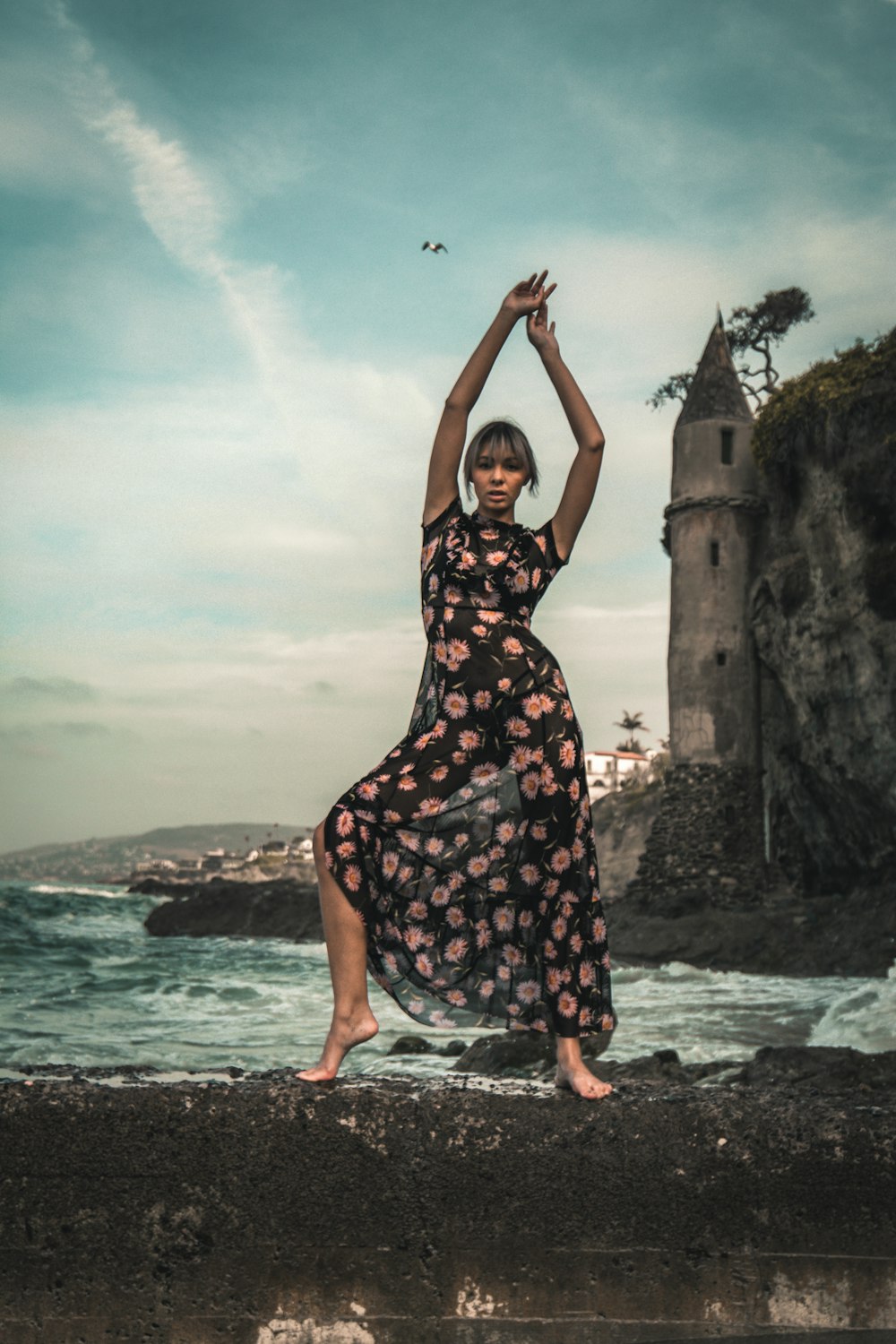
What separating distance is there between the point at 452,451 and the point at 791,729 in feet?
83.8

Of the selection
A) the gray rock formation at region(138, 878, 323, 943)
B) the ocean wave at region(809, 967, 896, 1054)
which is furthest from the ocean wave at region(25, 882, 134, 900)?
the ocean wave at region(809, 967, 896, 1054)

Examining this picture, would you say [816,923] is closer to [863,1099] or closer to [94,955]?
[94,955]

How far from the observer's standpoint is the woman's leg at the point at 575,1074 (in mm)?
3018

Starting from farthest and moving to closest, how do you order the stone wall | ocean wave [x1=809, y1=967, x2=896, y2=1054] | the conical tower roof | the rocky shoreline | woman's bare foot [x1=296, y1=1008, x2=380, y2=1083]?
the conical tower roof
the stone wall
the rocky shoreline
ocean wave [x1=809, y1=967, x2=896, y2=1054]
woman's bare foot [x1=296, y1=1008, x2=380, y2=1083]

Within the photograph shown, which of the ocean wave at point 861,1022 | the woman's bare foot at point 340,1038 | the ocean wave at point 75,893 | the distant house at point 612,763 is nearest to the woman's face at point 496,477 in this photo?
the woman's bare foot at point 340,1038

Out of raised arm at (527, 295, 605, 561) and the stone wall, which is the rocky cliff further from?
raised arm at (527, 295, 605, 561)

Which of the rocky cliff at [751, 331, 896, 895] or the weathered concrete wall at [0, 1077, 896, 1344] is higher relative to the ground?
the rocky cliff at [751, 331, 896, 895]

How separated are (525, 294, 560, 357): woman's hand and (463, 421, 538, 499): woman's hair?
271mm

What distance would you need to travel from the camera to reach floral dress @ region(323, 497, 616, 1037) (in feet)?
10.6

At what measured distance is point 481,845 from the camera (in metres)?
3.33

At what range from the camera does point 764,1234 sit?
275cm

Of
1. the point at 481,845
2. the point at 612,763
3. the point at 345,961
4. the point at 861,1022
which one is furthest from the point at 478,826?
the point at 612,763

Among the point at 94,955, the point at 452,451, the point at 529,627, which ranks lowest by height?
the point at 94,955

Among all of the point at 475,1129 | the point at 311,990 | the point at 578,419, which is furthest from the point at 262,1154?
the point at 311,990
